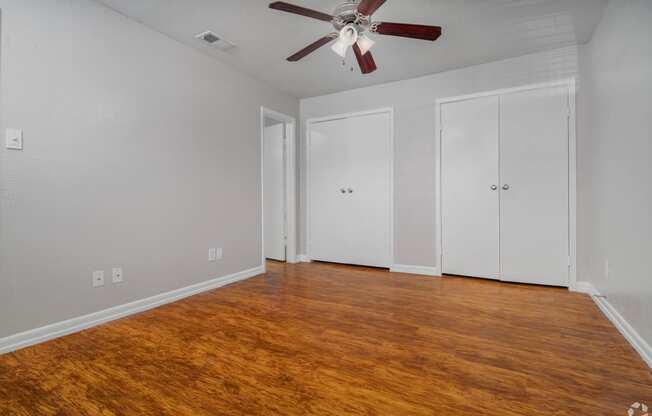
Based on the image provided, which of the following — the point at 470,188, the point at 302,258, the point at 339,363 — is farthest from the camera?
the point at 302,258

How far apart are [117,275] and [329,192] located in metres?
2.60

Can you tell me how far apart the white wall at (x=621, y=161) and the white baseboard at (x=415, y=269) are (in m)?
1.35

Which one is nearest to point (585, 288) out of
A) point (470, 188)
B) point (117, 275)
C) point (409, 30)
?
point (470, 188)

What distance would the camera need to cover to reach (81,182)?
200 cm

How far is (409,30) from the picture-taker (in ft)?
6.49

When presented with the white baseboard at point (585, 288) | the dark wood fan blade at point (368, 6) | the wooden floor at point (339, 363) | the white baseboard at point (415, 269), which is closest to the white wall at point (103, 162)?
the wooden floor at point (339, 363)

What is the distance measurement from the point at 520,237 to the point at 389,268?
146 cm

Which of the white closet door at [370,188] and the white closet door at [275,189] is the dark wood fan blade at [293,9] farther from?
the white closet door at [275,189]

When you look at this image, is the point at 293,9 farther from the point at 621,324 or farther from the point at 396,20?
the point at 621,324

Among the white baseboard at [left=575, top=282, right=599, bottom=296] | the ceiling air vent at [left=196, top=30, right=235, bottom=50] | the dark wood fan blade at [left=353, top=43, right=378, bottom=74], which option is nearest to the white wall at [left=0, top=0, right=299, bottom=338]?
the ceiling air vent at [left=196, top=30, right=235, bottom=50]

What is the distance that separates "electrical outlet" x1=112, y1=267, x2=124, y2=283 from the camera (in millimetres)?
2184

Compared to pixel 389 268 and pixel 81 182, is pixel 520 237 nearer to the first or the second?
pixel 389 268

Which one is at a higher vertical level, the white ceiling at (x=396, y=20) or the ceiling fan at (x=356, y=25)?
the white ceiling at (x=396, y=20)

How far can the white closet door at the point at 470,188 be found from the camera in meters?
3.15
